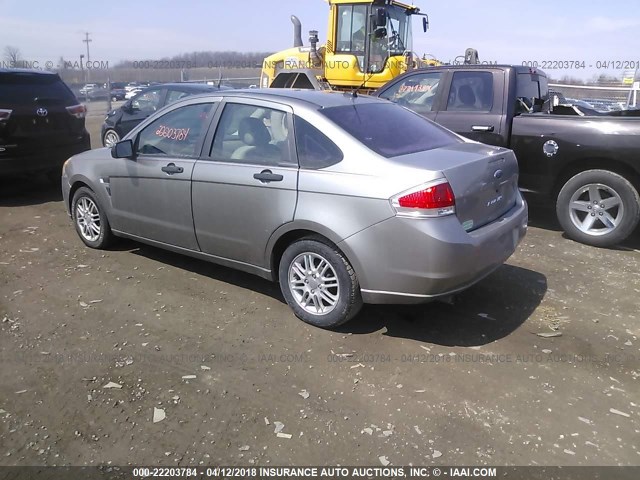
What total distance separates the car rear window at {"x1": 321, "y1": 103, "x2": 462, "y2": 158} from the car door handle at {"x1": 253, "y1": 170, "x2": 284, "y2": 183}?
22.8 inches

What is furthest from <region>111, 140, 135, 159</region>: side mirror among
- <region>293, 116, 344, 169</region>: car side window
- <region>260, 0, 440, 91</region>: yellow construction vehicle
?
<region>260, 0, 440, 91</region>: yellow construction vehicle

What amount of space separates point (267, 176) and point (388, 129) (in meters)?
1.02

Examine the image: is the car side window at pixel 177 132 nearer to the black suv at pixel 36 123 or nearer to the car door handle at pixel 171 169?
the car door handle at pixel 171 169

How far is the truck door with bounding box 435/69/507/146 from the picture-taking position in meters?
6.40

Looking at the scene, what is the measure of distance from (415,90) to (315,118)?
3772 mm

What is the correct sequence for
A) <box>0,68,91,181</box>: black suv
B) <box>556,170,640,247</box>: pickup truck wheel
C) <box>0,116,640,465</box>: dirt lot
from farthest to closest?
<box>0,68,91,181</box>: black suv, <box>556,170,640,247</box>: pickup truck wheel, <box>0,116,640,465</box>: dirt lot

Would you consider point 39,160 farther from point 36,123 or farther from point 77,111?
point 77,111

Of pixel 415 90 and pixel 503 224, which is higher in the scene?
pixel 415 90

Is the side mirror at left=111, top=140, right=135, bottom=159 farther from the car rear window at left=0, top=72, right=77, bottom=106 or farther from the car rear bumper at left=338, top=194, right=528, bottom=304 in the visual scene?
the car rear window at left=0, top=72, right=77, bottom=106

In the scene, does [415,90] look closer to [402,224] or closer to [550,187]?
[550,187]

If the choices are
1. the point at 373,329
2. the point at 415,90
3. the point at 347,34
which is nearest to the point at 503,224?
the point at 373,329

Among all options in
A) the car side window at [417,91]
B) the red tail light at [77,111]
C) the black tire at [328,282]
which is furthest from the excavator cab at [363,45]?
the black tire at [328,282]

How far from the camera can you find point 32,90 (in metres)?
7.77

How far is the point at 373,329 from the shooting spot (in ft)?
13.1
